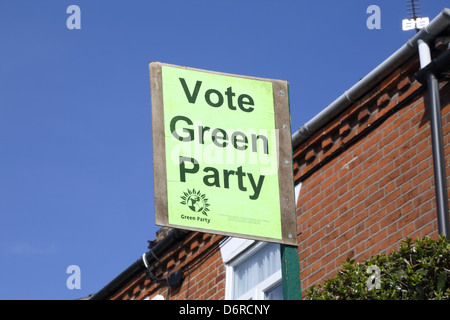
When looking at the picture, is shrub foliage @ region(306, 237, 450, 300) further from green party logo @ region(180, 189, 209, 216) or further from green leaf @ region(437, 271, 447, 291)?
green party logo @ region(180, 189, 209, 216)

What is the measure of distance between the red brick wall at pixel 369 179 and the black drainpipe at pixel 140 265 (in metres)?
2.66

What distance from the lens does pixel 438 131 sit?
9.25 metres

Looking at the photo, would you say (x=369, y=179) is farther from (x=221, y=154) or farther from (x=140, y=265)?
(x=140, y=265)

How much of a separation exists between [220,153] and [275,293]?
4.38m

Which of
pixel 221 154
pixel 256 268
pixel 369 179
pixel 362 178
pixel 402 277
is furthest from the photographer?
pixel 256 268

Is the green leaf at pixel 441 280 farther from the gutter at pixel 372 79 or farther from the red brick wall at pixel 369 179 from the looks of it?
the gutter at pixel 372 79

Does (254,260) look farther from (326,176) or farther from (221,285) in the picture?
(326,176)

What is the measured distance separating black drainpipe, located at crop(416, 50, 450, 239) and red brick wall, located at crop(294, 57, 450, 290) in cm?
13

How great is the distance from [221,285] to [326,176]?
2.30 metres

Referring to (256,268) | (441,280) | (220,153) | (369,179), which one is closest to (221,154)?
(220,153)

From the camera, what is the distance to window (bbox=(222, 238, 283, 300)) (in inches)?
441

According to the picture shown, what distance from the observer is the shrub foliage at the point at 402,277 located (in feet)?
23.5

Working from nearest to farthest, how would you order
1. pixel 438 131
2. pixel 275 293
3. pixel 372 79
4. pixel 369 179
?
pixel 438 131
pixel 369 179
pixel 372 79
pixel 275 293

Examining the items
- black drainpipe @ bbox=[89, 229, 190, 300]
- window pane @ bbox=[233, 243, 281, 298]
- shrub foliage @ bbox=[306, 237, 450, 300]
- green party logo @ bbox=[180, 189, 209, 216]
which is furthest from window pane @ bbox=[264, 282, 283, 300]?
green party logo @ bbox=[180, 189, 209, 216]
